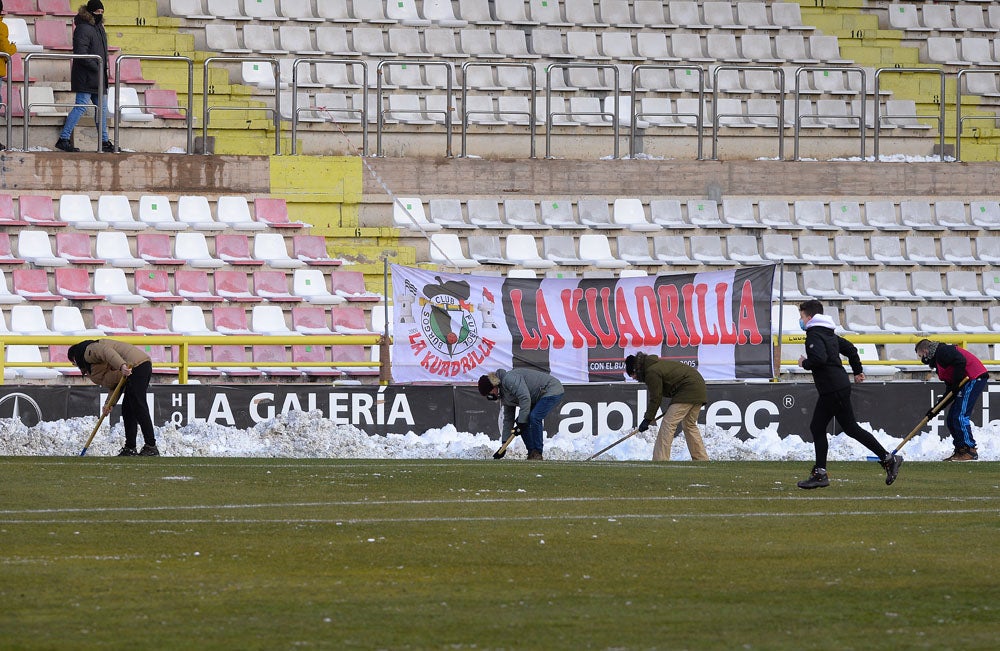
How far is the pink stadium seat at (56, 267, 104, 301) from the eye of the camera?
70.2ft

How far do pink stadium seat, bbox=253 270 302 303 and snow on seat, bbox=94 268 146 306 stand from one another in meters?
1.49

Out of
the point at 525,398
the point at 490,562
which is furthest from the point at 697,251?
the point at 490,562

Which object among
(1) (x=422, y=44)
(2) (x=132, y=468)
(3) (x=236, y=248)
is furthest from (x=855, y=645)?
(1) (x=422, y=44)

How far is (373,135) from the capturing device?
2539 cm

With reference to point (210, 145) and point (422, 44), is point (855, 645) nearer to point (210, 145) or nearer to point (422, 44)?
point (210, 145)

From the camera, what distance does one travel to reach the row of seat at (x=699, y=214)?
2383cm

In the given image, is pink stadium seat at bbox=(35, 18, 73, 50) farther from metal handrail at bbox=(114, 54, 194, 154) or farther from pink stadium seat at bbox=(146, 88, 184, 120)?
pink stadium seat at bbox=(146, 88, 184, 120)

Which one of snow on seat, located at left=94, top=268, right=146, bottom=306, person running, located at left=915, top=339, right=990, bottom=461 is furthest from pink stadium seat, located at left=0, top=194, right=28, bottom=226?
person running, located at left=915, top=339, right=990, bottom=461

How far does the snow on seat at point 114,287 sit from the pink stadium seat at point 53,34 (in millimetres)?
4295

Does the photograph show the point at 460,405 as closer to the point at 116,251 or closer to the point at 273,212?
the point at 273,212

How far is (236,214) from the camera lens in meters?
23.0

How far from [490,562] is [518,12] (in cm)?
1949

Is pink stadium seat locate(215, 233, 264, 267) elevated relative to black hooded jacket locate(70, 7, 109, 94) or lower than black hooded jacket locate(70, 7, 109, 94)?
lower

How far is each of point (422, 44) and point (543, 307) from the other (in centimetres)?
768
